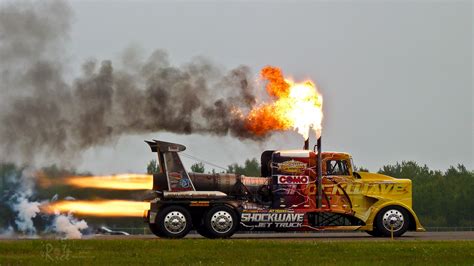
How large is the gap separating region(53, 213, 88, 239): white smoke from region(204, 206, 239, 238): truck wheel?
7327 mm

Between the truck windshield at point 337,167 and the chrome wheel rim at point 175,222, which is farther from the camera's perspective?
the truck windshield at point 337,167

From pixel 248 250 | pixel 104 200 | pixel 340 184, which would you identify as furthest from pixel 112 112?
pixel 248 250

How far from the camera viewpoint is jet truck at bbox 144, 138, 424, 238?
47.7 m

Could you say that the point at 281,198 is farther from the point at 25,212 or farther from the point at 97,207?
the point at 25,212

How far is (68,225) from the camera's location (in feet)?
169

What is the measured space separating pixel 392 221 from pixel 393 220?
67 millimetres

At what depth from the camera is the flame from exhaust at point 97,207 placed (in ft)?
169

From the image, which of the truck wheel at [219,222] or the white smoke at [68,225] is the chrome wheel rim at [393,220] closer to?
the truck wheel at [219,222]

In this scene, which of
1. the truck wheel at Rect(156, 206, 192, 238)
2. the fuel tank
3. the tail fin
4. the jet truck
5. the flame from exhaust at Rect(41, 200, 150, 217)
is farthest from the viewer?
the flame from exhaust at Rect(41, 200, 150, 217)

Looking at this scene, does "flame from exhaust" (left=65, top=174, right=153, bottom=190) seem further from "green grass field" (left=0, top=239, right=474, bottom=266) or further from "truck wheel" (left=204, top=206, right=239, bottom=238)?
"green grass field" (left=0, top=239, right=474, bottom=266)

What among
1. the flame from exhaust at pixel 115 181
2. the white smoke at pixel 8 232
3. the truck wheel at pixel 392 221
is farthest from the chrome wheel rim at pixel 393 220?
the white smoke at pixel 8 232

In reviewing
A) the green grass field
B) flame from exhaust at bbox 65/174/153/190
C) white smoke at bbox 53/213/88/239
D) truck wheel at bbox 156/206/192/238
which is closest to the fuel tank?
truck wheel at bbox 156/206/192/238

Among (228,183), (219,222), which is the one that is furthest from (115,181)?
(219,222)

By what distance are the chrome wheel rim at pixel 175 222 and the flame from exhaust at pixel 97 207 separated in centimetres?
430
